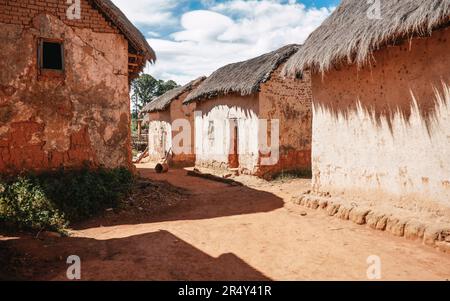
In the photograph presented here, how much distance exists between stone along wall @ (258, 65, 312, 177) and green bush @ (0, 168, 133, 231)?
19.7 ft

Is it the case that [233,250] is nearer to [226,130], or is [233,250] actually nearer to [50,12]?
[50,12]

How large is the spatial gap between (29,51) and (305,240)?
710 cm

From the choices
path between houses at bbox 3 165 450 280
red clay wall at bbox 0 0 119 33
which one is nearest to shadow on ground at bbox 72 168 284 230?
path between houses at bbox 3 165 450 280

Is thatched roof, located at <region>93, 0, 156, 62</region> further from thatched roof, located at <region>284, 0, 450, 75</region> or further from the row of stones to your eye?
the row of stones

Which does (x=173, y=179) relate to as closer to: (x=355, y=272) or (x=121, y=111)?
(x=121, y=111)

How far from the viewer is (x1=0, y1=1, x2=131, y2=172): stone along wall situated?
7246mm

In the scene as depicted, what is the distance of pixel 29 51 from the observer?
7.42 metres

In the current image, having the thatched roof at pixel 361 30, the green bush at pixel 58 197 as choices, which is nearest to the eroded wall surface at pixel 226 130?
the thatched roof at pixel 361 30

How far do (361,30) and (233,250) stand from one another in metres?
4.64

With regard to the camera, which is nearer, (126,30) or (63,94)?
(63,94)

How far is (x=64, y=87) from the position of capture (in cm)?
779

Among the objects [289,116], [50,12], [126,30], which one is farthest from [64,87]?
[289,116]

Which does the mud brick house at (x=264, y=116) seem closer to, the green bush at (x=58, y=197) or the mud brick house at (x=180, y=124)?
the mud brick house at (x=180, y=124)
